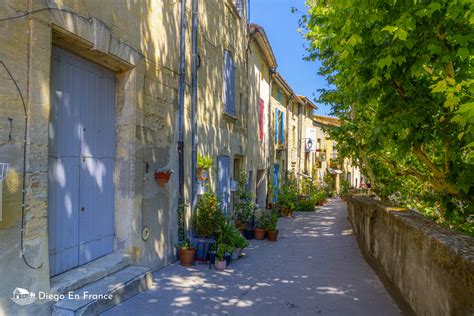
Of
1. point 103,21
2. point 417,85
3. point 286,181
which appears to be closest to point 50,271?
point 103,21

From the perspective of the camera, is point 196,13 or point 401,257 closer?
point 401,257

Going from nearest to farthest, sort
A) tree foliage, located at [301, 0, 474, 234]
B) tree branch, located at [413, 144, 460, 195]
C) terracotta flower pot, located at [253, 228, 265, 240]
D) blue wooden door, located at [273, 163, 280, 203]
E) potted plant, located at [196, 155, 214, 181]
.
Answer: tree foliage, located at [301, 0, 474, 234], tree branch, located at [413, 144, 460, 195], potted plant, located at [196, 155, 214, 181], terracotta flower pot, located at [253, 228, 265, 240], blue wooden door, located at [273, 163, 280, 203]

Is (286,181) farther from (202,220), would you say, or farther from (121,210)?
(121,210)

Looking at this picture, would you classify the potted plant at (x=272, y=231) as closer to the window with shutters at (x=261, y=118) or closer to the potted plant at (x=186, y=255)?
the potted plant at (x=186, y=255)

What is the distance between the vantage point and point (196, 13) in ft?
24.2

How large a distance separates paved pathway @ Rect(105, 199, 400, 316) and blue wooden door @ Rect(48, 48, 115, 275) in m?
0.95

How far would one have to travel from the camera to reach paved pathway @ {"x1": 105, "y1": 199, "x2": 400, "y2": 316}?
466cm

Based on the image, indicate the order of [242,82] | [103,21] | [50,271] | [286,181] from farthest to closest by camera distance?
[286,181] < [242,82] < [103,21] < [50,271]

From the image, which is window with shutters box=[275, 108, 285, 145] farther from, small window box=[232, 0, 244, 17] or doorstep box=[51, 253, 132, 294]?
doorstep box=[51, 253, 132, 294]

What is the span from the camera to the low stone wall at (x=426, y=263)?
2.95 m

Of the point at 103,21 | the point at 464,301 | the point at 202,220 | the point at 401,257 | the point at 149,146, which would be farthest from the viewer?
the point at 202,220

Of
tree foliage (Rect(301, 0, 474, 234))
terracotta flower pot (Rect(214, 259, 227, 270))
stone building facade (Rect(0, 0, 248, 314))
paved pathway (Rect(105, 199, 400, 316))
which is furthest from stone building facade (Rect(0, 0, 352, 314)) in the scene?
tree foliage (Rect(301, 0, 474, 234))

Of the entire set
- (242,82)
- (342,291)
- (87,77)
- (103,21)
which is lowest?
(342,291)

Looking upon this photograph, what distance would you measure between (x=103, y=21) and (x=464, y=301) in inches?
186
